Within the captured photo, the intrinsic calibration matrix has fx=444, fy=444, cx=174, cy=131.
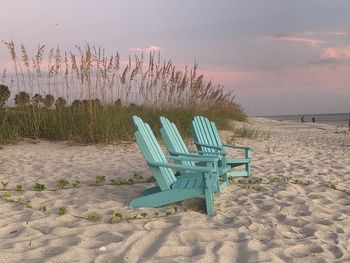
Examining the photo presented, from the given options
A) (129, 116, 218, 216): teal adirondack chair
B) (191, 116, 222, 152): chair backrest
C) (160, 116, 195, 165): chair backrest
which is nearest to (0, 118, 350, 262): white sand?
(129, 116, 218, 216): teal adirondack chair

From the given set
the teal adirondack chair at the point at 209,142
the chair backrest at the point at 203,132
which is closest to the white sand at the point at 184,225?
the teal adirondack chair at the point at 209,142

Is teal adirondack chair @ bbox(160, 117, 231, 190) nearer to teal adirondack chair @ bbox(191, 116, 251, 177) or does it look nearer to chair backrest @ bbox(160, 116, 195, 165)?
chair backrest @ bbox(160, 116, 195, 165)

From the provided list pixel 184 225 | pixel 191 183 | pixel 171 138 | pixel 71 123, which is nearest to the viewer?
pixel 184 225

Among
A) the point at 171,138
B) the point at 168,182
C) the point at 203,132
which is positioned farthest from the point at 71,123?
the point at 168,182

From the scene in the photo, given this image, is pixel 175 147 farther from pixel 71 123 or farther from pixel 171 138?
pixel 71 123

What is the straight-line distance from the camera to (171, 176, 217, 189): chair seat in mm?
3899

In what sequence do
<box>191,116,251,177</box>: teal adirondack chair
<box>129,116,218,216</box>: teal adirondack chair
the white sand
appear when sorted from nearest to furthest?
the white sand < <box>129,116,218,216</box>: teal adirondack chair < <box>191,116,251,177</box>: teal adirondack chair

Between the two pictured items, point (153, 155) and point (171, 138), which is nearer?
point (153, 155)

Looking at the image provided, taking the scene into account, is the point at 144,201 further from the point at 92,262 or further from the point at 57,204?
the point at 92,262

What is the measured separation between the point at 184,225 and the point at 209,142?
287 cm

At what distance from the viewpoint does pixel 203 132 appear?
6191mm

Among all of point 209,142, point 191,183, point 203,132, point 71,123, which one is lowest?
point 191,183

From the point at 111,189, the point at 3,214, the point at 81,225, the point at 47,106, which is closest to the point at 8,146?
the point at 47,106

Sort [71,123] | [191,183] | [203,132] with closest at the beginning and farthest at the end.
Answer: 1. [191,183]
2. [203,132]
3. [71,123]
